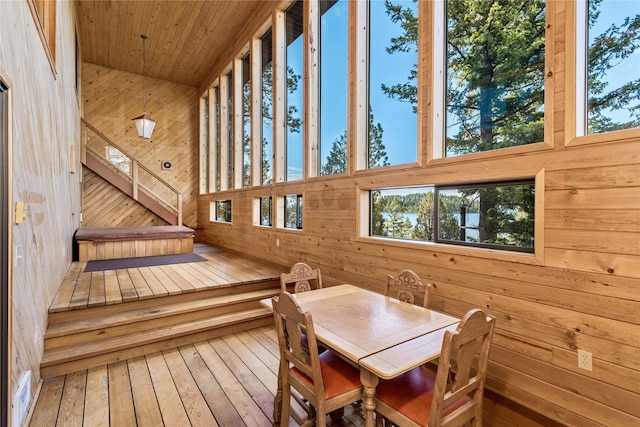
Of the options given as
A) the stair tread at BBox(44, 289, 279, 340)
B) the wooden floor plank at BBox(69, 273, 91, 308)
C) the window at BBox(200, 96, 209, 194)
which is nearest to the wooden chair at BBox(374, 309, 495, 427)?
the stair tread at BBox(44, 289, 279, 340)

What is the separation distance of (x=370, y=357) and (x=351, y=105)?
2.81 m

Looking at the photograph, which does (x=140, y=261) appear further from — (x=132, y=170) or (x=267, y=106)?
(x=267, y=106)

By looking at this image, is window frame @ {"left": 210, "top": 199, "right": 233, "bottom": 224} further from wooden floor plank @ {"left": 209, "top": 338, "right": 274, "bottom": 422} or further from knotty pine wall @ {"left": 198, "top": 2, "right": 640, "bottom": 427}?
knotty pine wall @ {"left": 198, "top": 2, "right": 640, "bottom": 427}

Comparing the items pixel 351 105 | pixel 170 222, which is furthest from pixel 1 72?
pixel 170 222

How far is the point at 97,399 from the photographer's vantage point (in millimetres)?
2256

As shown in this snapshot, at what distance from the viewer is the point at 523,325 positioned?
2029 mm

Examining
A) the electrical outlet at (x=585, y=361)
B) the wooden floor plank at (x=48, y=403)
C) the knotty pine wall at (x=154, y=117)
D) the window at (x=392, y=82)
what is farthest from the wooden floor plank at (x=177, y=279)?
the knotty pine wall at (x=154, y=117)

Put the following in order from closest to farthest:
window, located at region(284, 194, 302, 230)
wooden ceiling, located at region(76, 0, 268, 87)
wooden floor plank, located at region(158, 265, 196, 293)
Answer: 1. wooden floor plank, located at region(158, 265, 196, 293)
2. window, located at region(284, 194, 302, 230)
3. wooden ceiling, located at region(76, 0, 268, 87)

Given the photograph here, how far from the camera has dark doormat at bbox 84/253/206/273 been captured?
470 cm

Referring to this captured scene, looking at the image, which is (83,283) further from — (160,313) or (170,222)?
(170,222)

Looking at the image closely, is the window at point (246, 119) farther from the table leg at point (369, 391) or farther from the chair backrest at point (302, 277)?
the table leg at point (369, 391)

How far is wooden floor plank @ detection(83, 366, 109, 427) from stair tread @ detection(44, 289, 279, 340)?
1.33ft

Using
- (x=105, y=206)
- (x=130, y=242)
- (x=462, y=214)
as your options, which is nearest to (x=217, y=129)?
(x=105, y=206)

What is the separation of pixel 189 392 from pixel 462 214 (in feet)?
8.39
